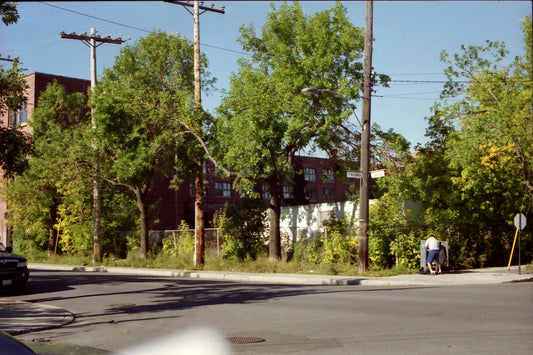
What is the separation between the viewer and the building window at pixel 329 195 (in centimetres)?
7769

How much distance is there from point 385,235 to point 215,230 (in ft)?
35.8

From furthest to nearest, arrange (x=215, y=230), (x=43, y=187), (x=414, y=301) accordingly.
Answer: (x=43, y=187), (x=215, y=230), (x=414, y=301)

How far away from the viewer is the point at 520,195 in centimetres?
2677

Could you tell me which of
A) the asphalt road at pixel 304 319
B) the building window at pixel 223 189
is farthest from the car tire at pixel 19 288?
the building window at pixel 223 189

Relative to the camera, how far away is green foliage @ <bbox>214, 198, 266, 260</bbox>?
29669 millimetres

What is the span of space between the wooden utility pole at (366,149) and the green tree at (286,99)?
141 centimetres

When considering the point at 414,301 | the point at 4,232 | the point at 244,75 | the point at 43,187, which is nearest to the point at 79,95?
the point at 43,187

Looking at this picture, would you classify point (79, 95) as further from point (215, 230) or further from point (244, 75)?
point (244, 75)

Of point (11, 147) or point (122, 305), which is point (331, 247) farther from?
point (11, 147)

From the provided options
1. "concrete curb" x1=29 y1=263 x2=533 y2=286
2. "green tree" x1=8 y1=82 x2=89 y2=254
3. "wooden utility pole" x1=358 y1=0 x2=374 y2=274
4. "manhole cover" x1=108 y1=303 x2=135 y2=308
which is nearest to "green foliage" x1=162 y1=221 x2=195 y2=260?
"green tree" x1=8 y1=82 x2=89 y2=254

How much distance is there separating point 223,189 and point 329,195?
1785cm

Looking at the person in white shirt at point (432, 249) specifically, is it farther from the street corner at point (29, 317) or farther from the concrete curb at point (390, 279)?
the street corner at point (29, 317)

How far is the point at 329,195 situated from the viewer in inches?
3088

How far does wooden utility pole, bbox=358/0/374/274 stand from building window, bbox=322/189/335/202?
54727mm
